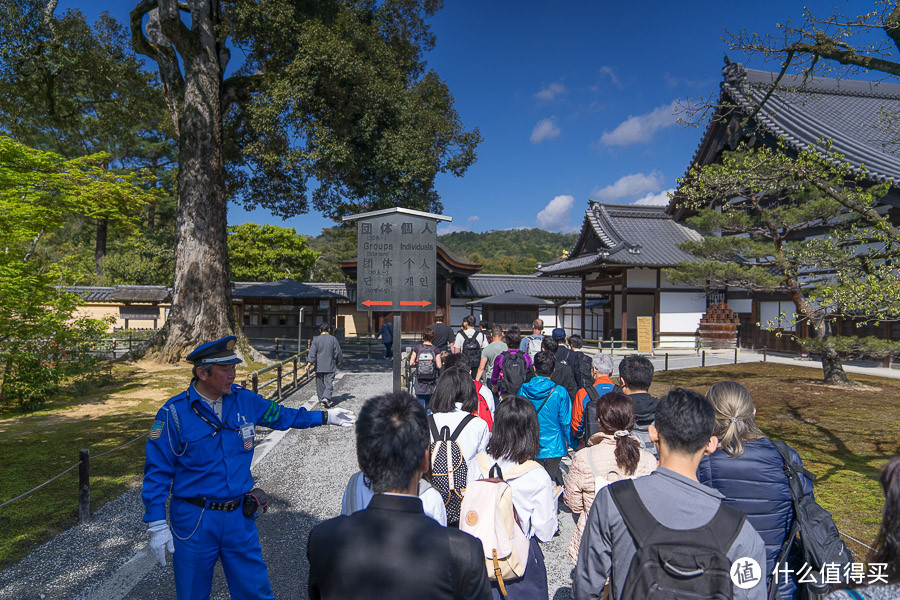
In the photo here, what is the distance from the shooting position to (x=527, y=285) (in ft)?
102

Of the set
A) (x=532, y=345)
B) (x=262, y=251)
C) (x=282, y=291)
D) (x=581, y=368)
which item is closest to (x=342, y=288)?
(x=282, y=291)

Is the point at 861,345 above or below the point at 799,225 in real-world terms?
below

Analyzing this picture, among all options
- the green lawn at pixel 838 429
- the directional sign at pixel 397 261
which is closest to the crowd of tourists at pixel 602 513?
the green lawn at pixel 838 429

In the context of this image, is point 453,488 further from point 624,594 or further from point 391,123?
point 391,123

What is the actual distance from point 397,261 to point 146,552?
386 centimetres

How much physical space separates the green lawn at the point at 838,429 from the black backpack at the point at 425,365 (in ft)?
14.5

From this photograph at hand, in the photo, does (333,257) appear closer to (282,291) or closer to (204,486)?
(282,291)

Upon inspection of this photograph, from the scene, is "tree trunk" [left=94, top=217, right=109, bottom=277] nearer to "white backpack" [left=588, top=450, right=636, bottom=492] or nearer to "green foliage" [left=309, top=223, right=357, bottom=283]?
"green foliage" [left=309, top=223, right=357, bottom=283]

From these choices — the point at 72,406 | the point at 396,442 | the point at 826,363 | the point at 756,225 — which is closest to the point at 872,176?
the point at 756,225

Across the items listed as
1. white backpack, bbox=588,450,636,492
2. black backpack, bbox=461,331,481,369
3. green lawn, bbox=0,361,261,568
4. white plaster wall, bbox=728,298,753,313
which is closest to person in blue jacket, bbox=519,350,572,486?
white backpack, bbox=588,450,636,492

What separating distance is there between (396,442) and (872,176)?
10165mm

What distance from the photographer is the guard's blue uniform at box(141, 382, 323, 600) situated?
2646mm

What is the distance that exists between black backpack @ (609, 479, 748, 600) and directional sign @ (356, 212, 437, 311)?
4653 millimetres

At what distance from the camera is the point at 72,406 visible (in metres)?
9.72
